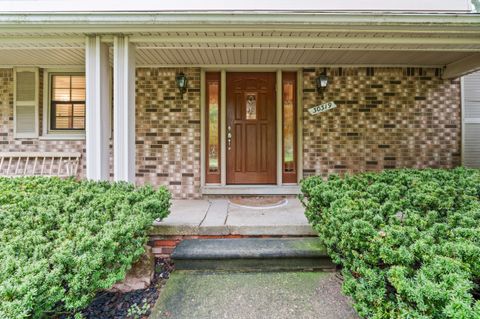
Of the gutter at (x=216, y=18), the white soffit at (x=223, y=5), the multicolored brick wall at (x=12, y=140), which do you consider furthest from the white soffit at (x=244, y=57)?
the gutter at (x=216, y=18)

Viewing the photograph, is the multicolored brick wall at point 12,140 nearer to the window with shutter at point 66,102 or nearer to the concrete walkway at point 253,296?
the window with shutter at point 66,102

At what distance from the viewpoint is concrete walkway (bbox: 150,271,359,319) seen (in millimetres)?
1983

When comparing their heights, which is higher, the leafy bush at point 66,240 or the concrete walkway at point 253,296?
the leafy bush at point 66,240

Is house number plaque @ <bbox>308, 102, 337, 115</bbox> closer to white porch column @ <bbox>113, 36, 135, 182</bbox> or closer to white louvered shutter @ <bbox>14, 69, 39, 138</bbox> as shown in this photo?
white porch column @ <bbox>113, 36, 135, 182</bbox>

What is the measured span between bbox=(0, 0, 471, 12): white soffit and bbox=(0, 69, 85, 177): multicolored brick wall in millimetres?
1427

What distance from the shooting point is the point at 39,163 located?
4688mm

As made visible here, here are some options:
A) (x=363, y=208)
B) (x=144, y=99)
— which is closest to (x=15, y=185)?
(x=144, y=99)

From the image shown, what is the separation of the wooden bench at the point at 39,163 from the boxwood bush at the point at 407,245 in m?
3.91

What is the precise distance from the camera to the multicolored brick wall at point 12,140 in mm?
4680

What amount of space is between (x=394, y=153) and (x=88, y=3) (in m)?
4.96

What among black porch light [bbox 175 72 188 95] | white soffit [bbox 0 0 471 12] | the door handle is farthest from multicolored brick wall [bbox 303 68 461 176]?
black porch light [bbox 175 72 188 95]

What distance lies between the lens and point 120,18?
9.53 feet

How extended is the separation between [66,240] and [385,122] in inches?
185

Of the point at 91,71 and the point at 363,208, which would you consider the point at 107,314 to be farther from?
the point at 91,71
